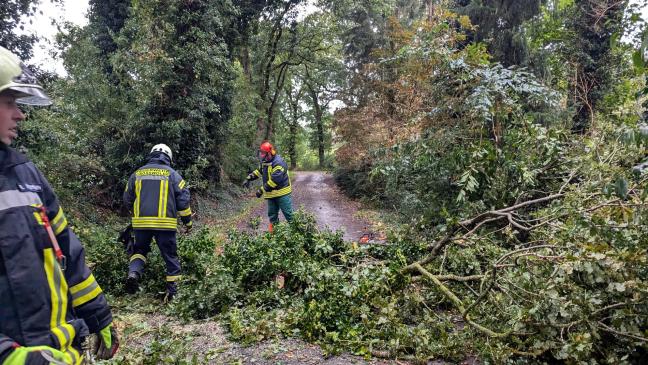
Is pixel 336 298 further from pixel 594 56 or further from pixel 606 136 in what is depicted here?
pixel 594 56

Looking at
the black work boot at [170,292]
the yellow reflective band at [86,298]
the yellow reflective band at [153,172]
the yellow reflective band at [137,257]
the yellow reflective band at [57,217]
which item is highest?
the yellow reflective band at [153,172]

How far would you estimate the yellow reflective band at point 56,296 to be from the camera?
1703mm

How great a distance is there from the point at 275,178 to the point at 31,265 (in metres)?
6.36

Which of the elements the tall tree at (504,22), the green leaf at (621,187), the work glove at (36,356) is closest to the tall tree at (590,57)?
the tall tree at (504,22)

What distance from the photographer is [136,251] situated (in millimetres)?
5320

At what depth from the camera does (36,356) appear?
155 cm

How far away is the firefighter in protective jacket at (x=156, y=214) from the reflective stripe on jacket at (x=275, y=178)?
2.78 m

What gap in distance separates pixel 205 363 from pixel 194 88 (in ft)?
32.2

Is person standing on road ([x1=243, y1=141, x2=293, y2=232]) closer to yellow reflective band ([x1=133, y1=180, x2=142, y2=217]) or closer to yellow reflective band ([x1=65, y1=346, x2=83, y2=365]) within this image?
yellow reflective band ([x1=133, y1=180, x2=142, y2=217])

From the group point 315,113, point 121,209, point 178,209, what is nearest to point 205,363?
point 178,209

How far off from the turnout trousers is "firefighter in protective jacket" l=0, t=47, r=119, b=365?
3.30 metres

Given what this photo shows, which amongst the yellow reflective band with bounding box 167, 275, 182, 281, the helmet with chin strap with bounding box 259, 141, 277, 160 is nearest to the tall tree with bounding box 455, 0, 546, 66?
the helmet with chin strap with bounding box 259, 141, 277, 160

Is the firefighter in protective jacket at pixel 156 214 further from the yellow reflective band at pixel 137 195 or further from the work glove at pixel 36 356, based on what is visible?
the work glove at pixel 36 356

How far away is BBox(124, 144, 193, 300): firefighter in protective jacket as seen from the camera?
515cm
